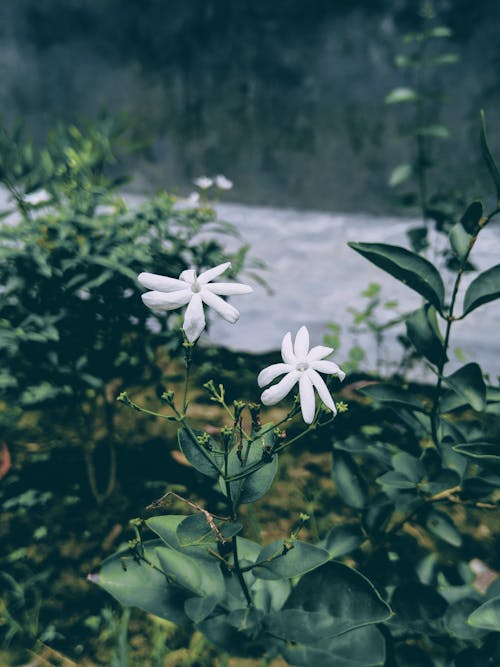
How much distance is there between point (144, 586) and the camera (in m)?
1.03

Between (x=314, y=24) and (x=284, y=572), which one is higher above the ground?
(x=314, y=24)

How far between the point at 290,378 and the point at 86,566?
39.7 inches

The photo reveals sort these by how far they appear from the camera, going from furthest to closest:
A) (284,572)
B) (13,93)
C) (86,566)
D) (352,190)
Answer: (13,93) < (352,190) < (86,566) < (284,572)

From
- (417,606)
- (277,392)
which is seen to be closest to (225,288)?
(277,392)

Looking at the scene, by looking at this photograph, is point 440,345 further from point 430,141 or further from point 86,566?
point 430,141

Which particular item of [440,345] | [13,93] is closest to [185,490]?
[440,345]

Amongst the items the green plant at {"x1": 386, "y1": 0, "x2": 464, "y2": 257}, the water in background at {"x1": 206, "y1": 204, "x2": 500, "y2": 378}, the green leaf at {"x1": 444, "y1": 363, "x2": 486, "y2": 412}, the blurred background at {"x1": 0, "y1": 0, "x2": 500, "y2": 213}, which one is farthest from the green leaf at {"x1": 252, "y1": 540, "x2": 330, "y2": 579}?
the blurred background at {"x1": 0, "y1": 0, "x2": 500, "y2": 213}

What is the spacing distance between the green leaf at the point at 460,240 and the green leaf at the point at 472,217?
0.03 m

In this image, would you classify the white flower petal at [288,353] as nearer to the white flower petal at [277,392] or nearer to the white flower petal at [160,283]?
the white flower petal at [277,392]

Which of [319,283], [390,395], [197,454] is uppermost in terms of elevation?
[197,454]

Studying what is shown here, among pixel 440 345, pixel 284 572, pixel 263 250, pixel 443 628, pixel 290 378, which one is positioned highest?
pixel 290 378

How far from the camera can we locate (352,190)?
330cm

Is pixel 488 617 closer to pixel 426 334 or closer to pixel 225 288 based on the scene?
pixel 426 334

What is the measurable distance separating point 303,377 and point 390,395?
0.39m
